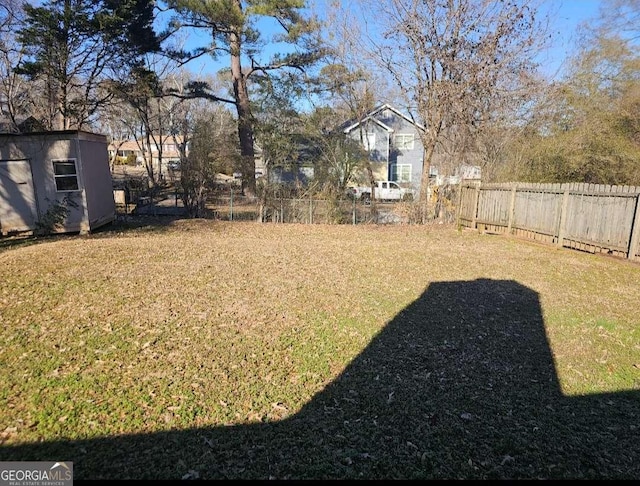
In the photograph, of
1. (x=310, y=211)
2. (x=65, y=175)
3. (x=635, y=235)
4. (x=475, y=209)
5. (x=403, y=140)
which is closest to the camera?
(x=635, y=235)

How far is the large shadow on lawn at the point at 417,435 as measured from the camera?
101 inches

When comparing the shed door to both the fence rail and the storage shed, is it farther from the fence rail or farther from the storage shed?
the fence rail

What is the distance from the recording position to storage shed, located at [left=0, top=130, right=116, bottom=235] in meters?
10.3

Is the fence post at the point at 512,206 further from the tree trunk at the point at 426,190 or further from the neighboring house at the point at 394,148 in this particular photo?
the neighboring house at the point at 394,148

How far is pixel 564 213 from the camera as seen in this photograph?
9.85m

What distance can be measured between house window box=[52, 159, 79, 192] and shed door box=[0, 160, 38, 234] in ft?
2.06

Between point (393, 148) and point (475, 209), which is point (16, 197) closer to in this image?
point (475, 209)

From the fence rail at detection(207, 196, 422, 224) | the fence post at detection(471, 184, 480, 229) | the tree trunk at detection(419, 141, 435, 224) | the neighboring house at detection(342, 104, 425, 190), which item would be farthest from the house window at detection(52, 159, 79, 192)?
the neighboring house at detection(342, 104, 425, 190)

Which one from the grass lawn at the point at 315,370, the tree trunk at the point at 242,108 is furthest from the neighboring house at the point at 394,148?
the grass lawn at the point at 315,370

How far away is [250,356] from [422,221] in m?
11.8

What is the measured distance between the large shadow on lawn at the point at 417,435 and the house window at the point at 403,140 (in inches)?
1111

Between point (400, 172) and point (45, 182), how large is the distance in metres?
25.4

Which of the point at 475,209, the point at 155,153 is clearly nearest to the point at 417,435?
the point at 475,209

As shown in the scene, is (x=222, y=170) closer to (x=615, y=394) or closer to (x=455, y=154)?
(x=455, y=154)
